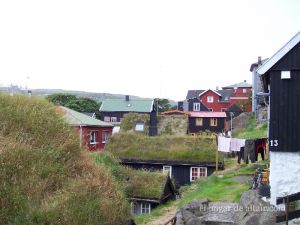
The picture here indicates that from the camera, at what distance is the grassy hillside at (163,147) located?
24.8m

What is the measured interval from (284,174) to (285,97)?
2.41 metres

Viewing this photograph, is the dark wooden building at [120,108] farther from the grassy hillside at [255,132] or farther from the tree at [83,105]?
the grassy hillside at [255,132]

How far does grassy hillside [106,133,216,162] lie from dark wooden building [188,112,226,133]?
21202 millimetres

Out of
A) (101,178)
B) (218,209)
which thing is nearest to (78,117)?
(101,178)

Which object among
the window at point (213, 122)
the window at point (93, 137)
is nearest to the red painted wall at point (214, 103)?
the window at point (213, 122)

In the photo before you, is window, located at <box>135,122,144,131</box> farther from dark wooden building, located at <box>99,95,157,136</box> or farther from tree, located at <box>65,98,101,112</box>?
tree, located at <box>65,98,101,112</box>

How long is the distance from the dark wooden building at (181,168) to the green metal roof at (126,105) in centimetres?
3440

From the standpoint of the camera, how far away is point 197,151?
82.0 feet

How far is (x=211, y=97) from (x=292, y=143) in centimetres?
5601

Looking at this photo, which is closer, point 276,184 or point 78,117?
point 276,184

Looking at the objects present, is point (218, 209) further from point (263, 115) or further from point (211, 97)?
point (211, 97)

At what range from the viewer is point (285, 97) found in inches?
455

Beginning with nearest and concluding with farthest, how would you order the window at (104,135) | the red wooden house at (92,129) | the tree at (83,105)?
1. the red wooden house at (92,129)
2. the window at (104,135)
3. the tree at (83,105)

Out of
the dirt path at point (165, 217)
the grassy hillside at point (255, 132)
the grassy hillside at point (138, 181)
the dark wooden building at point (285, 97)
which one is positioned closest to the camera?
the dark wooden building at point (285, 97)
